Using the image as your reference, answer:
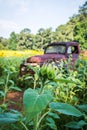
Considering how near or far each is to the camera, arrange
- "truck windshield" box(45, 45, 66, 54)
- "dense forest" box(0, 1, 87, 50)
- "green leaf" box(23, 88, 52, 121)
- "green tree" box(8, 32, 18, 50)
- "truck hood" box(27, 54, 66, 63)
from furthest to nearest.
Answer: "green tree" box(8, 32, 18, 50) < "dense forest" box(0, 1, 87, 50) < "truck windshield" box(45, 45, 66, 54) < "truck hood" box(27, 54, 66, 63) < "green leaf" box(23, 88, 52, 121)

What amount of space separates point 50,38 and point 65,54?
67209 millimetres

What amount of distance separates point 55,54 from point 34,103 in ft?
26.2

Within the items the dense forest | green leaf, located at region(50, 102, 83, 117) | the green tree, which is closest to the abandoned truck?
green leaf, located at region(50, 102, 83, 117)

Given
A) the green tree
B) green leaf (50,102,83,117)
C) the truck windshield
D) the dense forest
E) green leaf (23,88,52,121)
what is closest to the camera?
green leaf (23,88,52,121)

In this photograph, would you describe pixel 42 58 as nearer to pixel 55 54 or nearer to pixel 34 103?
pixel 55 54

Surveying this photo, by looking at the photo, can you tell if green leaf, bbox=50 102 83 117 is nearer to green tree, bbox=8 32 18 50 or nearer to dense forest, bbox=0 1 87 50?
dense forest, bbox=0 1 87 50

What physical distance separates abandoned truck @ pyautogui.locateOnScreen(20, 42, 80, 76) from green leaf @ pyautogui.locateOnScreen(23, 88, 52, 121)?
701cm

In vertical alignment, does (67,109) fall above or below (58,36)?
below

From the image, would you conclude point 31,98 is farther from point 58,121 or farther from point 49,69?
point 58,121

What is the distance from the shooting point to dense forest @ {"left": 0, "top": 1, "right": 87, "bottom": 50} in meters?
53.9

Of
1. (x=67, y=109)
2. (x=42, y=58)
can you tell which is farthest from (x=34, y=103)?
(x=42, y=58)

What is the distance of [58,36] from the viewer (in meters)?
67.6

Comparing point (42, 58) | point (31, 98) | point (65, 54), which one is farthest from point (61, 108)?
point (65, 54)

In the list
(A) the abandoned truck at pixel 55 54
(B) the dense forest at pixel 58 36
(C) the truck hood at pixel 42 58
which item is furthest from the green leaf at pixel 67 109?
(B) the dense forest at pixel 58 36
